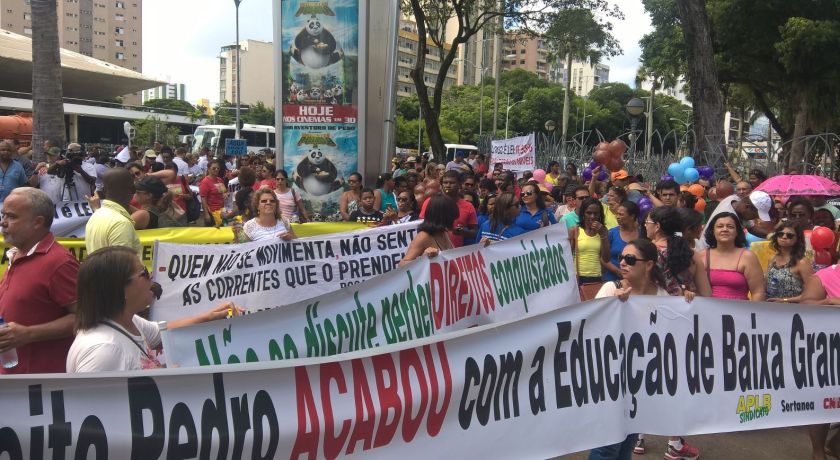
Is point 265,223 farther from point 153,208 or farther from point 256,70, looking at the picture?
point 256,70

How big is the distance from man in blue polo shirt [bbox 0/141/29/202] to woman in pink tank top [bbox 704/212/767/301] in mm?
8195

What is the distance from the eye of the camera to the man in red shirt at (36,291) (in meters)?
3.30

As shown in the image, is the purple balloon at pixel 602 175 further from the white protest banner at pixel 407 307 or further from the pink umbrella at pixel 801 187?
the white protest banner at pixel 407 307

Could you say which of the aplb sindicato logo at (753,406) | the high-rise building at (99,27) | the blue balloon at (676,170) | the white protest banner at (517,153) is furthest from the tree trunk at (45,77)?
the high-rise building at (99,27)

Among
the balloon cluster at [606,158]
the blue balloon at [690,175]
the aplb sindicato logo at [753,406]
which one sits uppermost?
the balloon cluster at [606,158]

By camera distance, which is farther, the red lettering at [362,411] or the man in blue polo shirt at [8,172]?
the man in blue polo shirt at [8,172]

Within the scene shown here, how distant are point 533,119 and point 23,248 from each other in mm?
76898

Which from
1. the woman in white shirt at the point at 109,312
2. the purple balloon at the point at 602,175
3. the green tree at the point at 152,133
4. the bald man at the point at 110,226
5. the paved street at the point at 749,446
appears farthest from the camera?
the green tree at the point at 152,133

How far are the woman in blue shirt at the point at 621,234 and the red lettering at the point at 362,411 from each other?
4.08 metres

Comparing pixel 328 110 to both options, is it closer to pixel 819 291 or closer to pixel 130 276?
pixel 819 291

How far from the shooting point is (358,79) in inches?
477

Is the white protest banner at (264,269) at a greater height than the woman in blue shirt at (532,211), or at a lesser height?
lesser

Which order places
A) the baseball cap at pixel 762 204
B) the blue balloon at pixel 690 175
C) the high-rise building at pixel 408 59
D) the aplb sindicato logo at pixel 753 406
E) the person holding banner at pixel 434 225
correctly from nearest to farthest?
the aplb sindicato logo at pixel 753 406 < the person holding banner at pixel 434 225 < the baseball cap at pixel 762 204 < the blue balloon at pixel 690 175 < the high-rise building at pixel 408 59

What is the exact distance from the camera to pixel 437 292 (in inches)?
218
